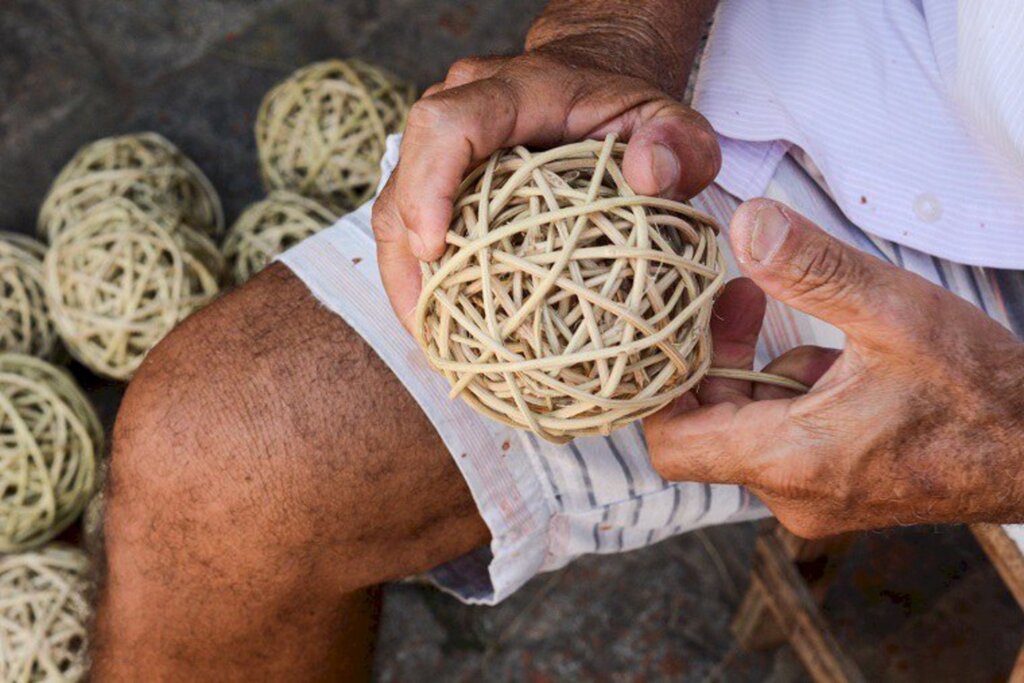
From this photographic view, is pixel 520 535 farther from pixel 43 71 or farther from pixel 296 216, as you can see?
pixel 43 71

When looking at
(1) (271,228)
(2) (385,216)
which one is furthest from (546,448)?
(1) (271,228)

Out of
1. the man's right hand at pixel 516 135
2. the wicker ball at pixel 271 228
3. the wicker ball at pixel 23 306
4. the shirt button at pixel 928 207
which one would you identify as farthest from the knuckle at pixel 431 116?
the wicker ball at pixel 23 306

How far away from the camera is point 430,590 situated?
5.50 ft

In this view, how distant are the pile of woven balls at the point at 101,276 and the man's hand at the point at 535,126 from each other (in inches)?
20.5

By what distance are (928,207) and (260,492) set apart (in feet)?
2.05

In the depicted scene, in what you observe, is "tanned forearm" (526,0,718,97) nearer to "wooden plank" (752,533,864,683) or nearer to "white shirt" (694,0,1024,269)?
"white shirt" (694,0,1024,269)

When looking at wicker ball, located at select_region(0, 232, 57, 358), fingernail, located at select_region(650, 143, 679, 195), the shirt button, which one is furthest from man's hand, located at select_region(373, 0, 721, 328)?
wicker ball, located at select_region(0, 232, 57, 358)

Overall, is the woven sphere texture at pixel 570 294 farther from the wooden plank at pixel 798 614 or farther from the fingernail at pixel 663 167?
the wooden plank at pixel 798 614

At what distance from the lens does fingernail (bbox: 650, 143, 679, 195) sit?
0.75 metres

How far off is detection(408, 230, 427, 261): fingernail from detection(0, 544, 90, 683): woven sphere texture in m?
0.76

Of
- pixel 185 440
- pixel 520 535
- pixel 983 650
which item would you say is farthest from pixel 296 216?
pixel 983 650

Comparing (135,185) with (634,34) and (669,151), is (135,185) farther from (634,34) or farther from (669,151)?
(669,151)

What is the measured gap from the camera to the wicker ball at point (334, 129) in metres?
1.53

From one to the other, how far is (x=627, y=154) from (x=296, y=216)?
81 centimetres
